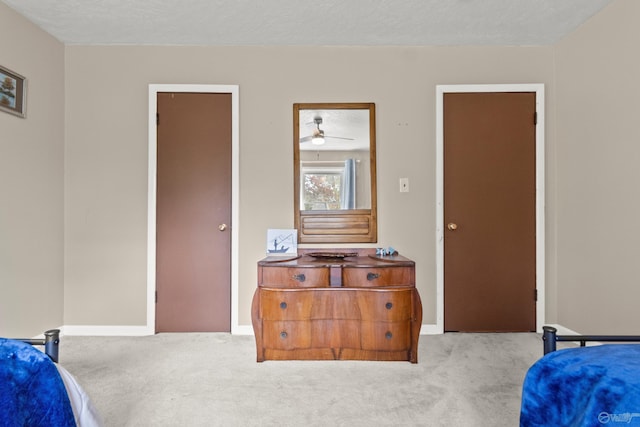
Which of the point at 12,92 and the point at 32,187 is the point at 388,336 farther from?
the point at 12,92

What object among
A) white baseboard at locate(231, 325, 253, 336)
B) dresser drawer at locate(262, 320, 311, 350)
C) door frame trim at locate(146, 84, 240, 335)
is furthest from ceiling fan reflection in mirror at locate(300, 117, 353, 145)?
white baseboard at locate(231, 325, 253, 336)

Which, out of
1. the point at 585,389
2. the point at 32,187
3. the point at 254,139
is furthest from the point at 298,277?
the point at 32,187

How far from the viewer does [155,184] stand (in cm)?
288

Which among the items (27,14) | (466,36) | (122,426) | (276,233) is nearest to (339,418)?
(122,426)

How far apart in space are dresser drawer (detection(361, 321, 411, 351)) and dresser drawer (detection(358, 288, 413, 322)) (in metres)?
0.04

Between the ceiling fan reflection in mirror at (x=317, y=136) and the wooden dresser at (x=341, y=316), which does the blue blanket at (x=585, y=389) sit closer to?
the wooden dresser at (x=341, y=316)

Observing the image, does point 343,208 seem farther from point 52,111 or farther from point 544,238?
point 52,111

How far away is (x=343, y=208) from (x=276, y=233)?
0.61 metres

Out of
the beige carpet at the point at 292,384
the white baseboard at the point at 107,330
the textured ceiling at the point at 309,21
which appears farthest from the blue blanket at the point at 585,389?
the white baseboard at the point at 107,330

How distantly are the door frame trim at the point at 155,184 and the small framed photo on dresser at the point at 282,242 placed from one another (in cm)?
29

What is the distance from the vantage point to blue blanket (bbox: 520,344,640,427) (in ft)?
2.87

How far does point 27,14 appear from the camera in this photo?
8.11ft

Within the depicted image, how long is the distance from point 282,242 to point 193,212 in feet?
2.66

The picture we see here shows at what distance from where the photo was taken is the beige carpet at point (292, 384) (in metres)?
1.70
